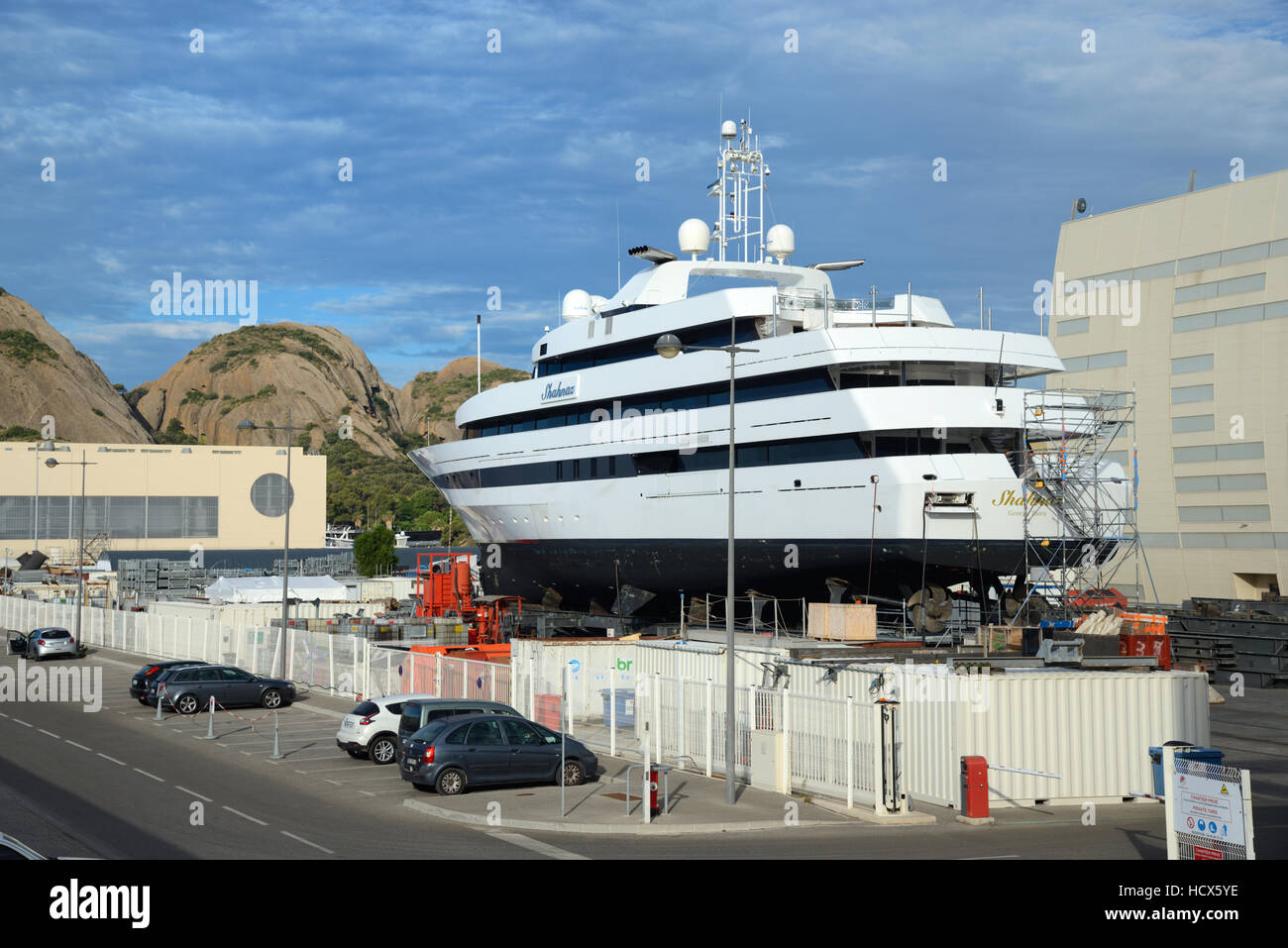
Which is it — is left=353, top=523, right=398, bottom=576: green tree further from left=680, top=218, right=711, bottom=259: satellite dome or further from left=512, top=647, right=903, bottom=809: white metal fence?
left=512, top=647, right=903, bottom=809: white metal fence

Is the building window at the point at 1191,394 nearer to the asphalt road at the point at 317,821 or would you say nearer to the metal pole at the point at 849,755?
the asphalt road at the point at 317,821

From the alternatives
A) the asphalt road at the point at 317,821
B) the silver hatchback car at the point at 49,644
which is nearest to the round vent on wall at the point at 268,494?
the silver hatchback car at the point at 49,644

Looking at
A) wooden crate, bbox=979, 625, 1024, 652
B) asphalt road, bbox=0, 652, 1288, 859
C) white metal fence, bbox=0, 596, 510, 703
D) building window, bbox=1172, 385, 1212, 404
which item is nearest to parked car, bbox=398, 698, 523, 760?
asphalt road, bbox=0, 652, 1288, 859

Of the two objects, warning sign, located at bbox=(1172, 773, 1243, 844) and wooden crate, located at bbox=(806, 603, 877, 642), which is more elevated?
wooden crate, located at bbox=(806, 603, 877, 642)

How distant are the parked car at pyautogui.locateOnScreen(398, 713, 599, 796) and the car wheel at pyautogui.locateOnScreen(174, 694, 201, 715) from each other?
11.9 metres

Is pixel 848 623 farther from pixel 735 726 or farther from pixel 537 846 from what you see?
pixel 537 846

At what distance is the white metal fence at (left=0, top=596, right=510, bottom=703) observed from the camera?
92.0 feet

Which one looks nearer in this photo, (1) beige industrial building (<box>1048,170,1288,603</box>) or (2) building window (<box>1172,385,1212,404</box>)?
(1) beige industrial building (<box>1048,170,1288,603</box>)

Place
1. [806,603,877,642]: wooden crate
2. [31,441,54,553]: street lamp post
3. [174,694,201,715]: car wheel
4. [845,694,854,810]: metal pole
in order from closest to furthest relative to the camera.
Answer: [845,694,854,810]: metal pole
[174,694,201,715]: car wheel
[806,603,877,642]: wooden crate
[31,441,54,553]: street lamp post

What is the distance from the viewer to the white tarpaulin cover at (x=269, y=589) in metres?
52.6

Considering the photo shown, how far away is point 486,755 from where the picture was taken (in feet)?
62.6
